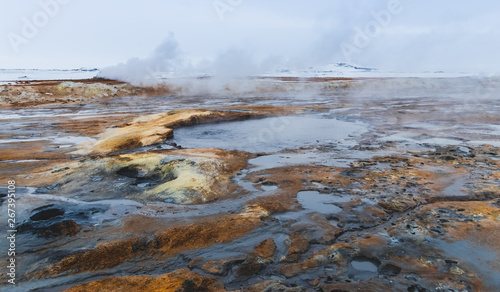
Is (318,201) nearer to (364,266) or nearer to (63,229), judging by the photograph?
(364,266)

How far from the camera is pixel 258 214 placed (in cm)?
469

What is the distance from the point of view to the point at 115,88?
108 ft

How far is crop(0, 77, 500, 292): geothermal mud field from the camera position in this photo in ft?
10.8

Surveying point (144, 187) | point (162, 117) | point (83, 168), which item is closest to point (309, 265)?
point (144, 187)

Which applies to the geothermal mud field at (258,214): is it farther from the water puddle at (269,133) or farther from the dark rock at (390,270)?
the water puddle at (269,133)

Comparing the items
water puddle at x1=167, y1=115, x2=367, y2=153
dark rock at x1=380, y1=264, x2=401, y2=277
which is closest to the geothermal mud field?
dark rock at x1=380, y1=264, x2=401, y2=277

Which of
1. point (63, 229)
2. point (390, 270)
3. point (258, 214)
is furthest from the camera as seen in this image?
point (258, 214)

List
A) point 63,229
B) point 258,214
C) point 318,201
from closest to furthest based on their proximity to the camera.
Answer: point 63,229 < point 258,214 < point 318,201

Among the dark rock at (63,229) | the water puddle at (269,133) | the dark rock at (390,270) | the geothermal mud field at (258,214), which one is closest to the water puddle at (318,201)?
the geothermal mud field at (258,214)

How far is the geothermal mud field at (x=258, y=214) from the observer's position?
3.28 meters

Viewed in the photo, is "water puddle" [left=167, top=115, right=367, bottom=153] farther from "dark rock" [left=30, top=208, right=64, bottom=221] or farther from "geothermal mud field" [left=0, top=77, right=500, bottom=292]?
"dark rock" [left=30, top=208, right=64, bottom=221]

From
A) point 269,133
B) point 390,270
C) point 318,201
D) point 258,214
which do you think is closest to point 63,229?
point 258,214

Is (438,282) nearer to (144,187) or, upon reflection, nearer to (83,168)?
(144,187)

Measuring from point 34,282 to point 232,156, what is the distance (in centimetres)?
520
